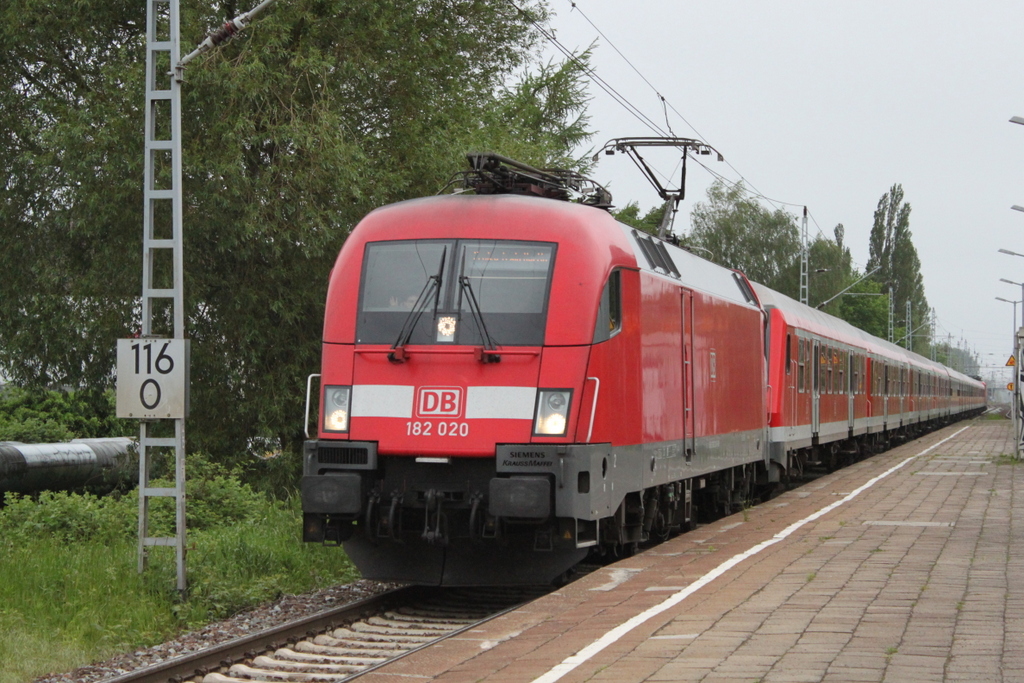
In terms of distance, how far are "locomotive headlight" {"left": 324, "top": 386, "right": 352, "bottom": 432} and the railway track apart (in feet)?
4.65

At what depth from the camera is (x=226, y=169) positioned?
18.8 m

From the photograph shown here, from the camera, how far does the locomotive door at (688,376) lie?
13.7 m

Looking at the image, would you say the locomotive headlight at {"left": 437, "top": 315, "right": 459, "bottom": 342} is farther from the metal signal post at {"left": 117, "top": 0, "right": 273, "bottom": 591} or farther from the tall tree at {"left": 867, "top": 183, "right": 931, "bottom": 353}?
the tall tree at {"left": 867, "top": 183, "right": 931, "bottom": 353}

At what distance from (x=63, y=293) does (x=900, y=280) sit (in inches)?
3654

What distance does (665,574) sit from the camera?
34.8ft

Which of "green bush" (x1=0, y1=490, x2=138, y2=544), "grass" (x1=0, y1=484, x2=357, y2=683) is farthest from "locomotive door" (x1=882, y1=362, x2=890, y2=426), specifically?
"grass" (x1=0, y1=484, x2=357, y2=683)

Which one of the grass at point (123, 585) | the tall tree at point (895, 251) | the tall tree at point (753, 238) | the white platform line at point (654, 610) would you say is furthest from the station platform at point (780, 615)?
the tall tree at point (895, 251)

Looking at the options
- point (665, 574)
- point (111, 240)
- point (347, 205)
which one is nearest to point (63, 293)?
point (111, 240)

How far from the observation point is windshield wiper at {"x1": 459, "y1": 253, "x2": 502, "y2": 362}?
33.8 feet

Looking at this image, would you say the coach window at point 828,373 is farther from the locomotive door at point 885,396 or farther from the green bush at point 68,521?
the green bush at point 68,521

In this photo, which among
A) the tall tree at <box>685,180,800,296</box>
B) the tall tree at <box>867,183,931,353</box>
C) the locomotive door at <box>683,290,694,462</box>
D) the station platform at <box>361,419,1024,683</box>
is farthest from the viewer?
the tall tree at <box>867,183,931,353</box>

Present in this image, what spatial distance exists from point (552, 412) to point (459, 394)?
75cm

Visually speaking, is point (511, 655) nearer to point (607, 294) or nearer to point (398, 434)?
point (398, 434)

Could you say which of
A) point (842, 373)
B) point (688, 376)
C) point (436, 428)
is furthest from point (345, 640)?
point (842, 373)
